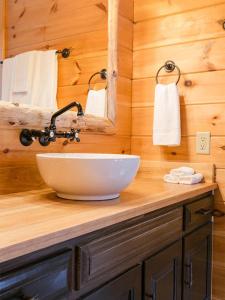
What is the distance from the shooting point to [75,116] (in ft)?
4.86

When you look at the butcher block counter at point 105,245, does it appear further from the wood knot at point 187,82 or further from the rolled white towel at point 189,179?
the wood knot at point 187,82

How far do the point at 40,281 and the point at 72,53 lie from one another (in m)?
1.16

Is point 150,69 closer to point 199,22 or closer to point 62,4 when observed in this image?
point 199,22

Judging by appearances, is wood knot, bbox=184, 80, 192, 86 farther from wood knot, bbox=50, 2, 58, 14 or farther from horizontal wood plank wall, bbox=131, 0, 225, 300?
wood knot, bbox=50, 2, 58, 14

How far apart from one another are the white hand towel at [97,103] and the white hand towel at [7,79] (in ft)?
1.46

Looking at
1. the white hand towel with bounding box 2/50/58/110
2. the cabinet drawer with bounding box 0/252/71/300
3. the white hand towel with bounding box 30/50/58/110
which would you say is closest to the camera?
the cabinet drawer with bounding box 0/252/71/300

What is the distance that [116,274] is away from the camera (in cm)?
96

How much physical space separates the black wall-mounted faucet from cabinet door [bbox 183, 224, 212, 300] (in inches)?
26.7

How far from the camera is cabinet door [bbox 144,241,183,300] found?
1127 millimetres

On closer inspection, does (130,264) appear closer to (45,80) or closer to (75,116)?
(75,116)

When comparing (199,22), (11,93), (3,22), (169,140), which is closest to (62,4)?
(3,22)

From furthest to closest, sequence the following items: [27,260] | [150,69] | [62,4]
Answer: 1. [150,69]
2. [62,4]
3. [27,260]

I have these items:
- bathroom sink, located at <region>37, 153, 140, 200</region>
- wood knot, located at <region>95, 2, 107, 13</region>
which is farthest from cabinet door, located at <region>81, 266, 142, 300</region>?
wood knot, located at <region>95, 2, 107, 13</region>

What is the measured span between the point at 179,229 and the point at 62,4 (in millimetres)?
1143
